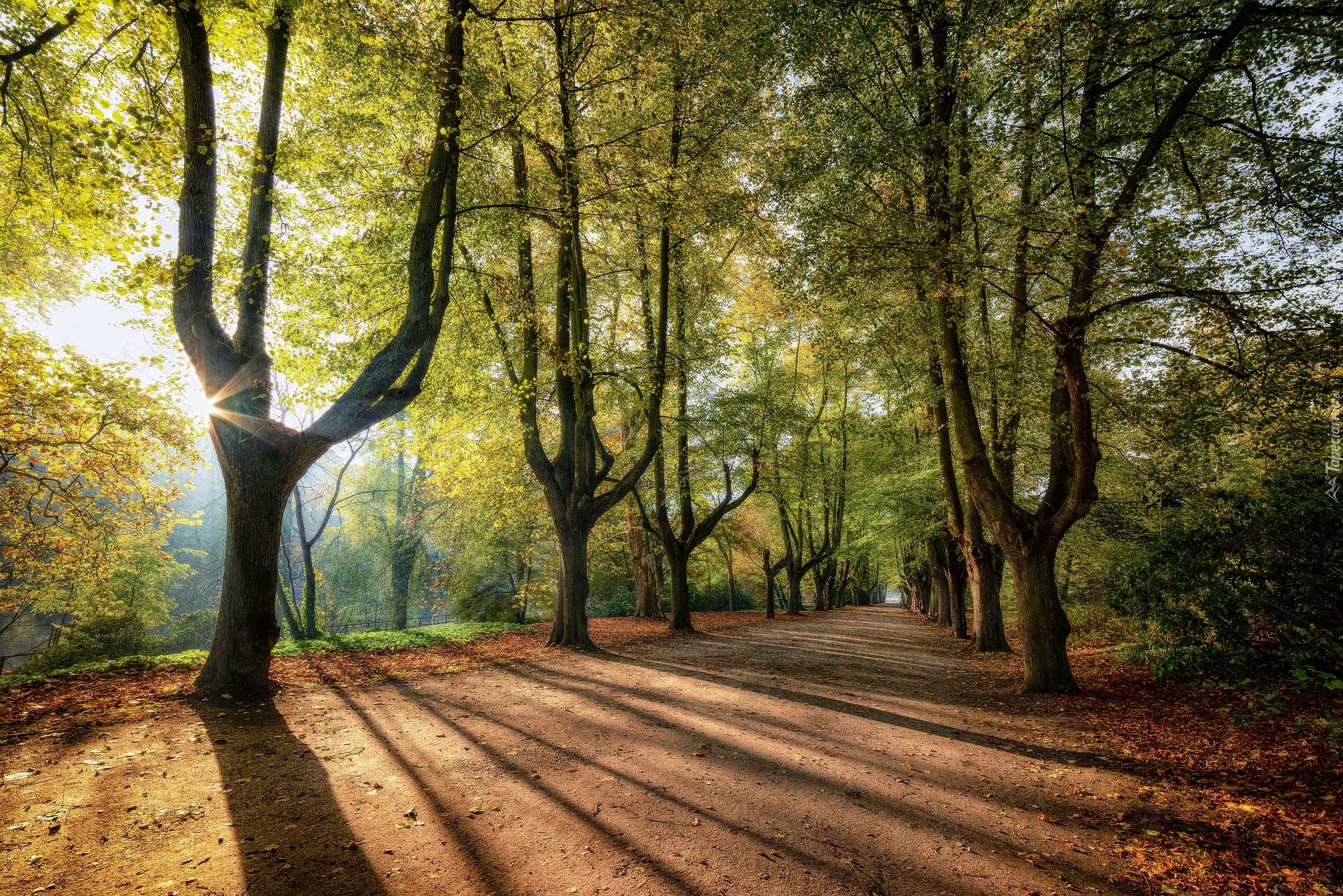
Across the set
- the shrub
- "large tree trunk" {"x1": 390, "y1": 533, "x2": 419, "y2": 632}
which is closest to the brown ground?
"large tree trunk" {"x1": 390, "y1": 533, "x2": 419, "y2": 632}

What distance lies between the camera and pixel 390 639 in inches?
525

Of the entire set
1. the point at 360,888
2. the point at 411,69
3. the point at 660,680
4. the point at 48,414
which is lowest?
the point at 660,680

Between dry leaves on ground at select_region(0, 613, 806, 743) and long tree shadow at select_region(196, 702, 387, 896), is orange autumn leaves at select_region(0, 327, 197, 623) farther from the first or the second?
long tree shadow at select_region(196, 702, 387, 896)

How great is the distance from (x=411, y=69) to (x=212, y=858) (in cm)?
812

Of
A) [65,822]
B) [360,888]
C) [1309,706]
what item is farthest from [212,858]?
[1309,706]

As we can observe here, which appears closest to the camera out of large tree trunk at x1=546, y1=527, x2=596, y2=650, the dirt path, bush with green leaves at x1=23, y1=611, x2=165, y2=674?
the dirt path

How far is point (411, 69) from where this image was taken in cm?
656

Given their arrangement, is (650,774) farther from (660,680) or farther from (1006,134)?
(1006,134)

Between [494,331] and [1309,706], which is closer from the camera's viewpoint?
[1309,706]

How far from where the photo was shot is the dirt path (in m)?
2.99

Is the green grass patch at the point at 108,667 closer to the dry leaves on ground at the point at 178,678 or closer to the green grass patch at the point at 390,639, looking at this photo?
the dry leaves on ground at the point at 178,678

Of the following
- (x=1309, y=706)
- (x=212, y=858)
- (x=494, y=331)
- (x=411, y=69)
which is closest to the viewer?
(x=212, y=858)

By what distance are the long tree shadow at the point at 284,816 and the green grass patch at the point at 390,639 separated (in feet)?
21.8

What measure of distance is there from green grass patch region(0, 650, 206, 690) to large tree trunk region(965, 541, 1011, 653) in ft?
52.0
